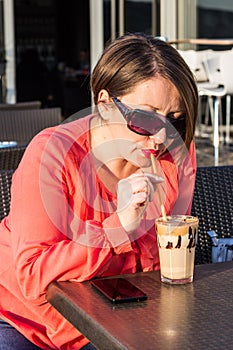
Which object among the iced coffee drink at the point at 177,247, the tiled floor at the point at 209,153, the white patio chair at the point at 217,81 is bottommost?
the tiled floor at the point at 209,153

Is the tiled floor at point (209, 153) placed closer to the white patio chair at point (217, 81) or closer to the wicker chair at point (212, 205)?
the white patio chair at point (217, 81)

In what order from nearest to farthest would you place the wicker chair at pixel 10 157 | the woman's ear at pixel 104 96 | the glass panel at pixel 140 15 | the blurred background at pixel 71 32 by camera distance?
the woman's ear at pixel 104 96, the wicker chair at pixel 10 157, the blurred background at pixel 71 32, the glass panel at pixel 140 15

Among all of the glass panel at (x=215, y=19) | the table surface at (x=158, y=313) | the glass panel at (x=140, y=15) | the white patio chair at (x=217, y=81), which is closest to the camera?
the table surface at (x=158, y=313)

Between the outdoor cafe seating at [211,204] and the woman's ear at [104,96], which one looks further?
the outdoor cafe seating at [211,204]

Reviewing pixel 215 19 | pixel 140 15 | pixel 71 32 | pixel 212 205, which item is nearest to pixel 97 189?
pixel 212 205

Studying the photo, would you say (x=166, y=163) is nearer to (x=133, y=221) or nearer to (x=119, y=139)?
(x=119, y=139)

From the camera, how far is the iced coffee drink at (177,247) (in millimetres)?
1428

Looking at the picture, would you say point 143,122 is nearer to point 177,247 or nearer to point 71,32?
point 177,247

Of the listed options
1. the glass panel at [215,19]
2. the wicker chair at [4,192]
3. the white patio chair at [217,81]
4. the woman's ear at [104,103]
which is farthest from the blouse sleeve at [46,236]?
the glass panel at [215,19]

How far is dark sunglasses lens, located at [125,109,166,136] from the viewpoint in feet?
4.91

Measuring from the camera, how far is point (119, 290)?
1.41 metres

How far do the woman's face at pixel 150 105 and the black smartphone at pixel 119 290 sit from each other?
264 mm

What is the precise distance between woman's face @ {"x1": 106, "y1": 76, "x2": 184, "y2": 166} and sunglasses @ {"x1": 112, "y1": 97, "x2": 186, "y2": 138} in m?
0.01

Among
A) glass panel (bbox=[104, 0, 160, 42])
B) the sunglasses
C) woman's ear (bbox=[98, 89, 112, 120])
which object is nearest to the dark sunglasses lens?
the sunglasses
